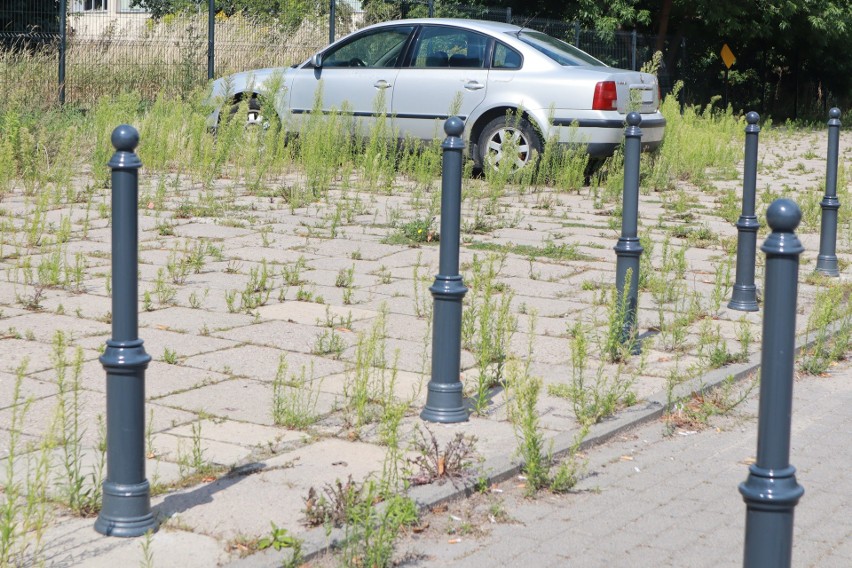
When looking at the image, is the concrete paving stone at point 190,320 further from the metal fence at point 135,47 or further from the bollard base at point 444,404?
the metal fence at point 135,47

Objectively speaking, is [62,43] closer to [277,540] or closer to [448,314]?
[448,314]

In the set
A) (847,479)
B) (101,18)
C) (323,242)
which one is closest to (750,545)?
(847,479)

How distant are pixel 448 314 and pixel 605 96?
7.77 m


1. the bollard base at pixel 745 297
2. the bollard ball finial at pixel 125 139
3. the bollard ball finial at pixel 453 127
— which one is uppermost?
the bollard ball finial at pixel 453 127

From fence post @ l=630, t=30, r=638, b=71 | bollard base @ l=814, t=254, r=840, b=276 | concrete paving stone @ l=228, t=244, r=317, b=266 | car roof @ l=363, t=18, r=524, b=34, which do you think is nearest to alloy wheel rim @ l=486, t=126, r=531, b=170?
car roof @ l=363, t=18, r=524, b=34

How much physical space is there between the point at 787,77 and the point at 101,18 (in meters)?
22.8

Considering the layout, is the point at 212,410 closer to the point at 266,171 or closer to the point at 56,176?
the point at 56,176

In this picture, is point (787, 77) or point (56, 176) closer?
point (56, 176)

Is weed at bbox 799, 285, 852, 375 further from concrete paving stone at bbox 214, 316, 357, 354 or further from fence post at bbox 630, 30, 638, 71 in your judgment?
fence post at bbox 630, 30, 638, 71

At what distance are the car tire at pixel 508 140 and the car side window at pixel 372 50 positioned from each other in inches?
58.9

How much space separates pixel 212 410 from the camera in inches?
197

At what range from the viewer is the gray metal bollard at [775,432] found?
2.72 metres

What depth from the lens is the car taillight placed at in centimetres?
1229

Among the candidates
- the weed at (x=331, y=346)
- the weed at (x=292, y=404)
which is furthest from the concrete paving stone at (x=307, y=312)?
the weed at (x=292, y=404)
